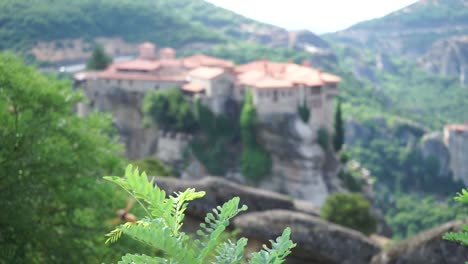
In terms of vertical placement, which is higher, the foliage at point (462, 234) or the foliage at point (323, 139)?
the foliage at point (462, 234)

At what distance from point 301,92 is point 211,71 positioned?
21.1 ft

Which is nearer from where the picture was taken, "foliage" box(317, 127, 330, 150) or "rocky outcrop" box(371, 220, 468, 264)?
"rocky outcrop" box(371, 220, 468, 264)

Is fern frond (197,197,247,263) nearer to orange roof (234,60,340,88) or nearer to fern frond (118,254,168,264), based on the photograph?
fern frond (118,254,168,264)

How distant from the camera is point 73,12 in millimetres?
76250

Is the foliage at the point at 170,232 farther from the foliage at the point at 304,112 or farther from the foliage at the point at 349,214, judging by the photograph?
the foliage at the point at 304,112

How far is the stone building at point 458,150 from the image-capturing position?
7350cm

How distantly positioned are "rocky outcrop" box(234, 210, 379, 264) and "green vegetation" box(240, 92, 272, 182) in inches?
1087

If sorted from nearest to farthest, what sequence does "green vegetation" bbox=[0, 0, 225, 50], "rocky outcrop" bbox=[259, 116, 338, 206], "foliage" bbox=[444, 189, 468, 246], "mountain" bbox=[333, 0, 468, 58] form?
"foliage" bbox=[444, 189, 468, 246]
"rocky outcrop" bbox=[259, 116, 338, 206]
"green vegetation" bbox=[0, 0, 225, 50]
"mountain" bbox=[333, 0, 468, 58]

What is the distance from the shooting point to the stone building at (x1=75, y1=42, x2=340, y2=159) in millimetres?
43219

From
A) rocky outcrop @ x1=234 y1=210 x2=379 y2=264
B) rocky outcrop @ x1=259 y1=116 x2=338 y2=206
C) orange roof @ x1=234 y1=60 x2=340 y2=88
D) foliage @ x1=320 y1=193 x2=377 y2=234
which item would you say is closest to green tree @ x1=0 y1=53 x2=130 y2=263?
rocky outcrop @ x1=234 y1=210 x2=379 y2=264

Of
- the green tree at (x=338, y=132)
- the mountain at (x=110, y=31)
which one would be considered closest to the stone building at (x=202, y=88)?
the green tree at (x=338, y=132)

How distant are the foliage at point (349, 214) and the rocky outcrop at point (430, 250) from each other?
15.7 metres

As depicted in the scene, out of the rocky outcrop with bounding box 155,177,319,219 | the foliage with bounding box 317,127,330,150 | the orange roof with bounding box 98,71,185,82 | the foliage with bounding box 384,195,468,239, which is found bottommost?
the foliage with bounding box 384,195,468,239

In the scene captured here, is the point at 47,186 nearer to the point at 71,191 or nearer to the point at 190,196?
the point at 71,191
